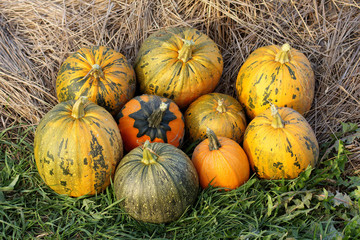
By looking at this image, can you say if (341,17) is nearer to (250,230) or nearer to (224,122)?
(224,122)

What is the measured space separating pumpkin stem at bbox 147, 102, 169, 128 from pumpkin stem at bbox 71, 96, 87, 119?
2.27 feet

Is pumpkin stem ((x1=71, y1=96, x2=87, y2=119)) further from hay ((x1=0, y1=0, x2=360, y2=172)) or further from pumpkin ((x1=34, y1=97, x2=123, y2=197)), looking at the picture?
hay ((x1=0, y1=0, x2=360, y2=172))

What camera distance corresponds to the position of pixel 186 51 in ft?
12.9

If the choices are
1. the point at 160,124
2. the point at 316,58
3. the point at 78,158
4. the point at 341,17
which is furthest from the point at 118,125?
the point at 341,17

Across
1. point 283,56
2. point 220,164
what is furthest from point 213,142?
point 283,56

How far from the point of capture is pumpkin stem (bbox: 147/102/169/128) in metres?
3.44

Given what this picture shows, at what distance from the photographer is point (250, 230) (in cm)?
310

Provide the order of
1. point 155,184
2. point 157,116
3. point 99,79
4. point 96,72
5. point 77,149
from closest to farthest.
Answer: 1. point 155,184
2. point 77,149
3. point 157,116
4. point 96,72
5. point 99,79

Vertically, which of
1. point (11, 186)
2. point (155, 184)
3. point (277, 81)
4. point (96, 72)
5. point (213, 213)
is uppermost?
point (96, 72)

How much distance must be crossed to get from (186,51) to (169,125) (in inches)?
34.3

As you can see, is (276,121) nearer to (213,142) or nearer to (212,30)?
(213,142)

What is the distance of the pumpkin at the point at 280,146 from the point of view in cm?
342

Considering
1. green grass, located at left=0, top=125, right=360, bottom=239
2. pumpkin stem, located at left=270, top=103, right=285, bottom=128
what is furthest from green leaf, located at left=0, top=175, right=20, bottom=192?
pumpkin stem, located at left=270, top=103, right=285, bottom=128

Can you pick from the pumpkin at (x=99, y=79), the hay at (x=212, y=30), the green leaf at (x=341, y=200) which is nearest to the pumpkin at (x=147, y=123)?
the pumpkin at (x=99, y=79)
